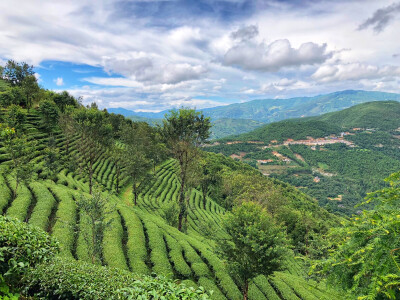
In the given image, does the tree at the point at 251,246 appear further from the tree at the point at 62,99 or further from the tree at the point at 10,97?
the tree at the point at 62,99

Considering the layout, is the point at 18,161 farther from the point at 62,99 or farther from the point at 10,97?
the point at 62,99

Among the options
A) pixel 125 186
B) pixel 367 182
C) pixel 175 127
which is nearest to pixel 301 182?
pixel 367 182

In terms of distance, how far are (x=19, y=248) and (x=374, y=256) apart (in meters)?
9.58

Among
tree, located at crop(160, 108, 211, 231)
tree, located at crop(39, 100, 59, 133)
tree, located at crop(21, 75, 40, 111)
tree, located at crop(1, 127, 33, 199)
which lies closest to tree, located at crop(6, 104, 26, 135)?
tree, located at crop(39, 100, 59, 133)

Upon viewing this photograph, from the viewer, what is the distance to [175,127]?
28.9 meters

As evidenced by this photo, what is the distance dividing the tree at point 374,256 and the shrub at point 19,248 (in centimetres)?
830

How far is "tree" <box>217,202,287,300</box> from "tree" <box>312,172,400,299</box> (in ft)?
32.8

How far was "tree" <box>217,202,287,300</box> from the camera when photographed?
15391mm

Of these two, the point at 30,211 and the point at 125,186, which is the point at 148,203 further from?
the point at 30,211

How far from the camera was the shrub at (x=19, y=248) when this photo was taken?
6.00 meters

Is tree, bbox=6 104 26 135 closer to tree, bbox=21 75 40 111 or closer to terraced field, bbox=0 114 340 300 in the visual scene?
tree, bbox=21 75 40 111

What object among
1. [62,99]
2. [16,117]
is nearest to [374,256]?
[16,117]

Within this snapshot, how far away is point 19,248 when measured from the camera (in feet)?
21.1

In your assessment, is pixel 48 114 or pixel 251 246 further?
pixel 48 114
